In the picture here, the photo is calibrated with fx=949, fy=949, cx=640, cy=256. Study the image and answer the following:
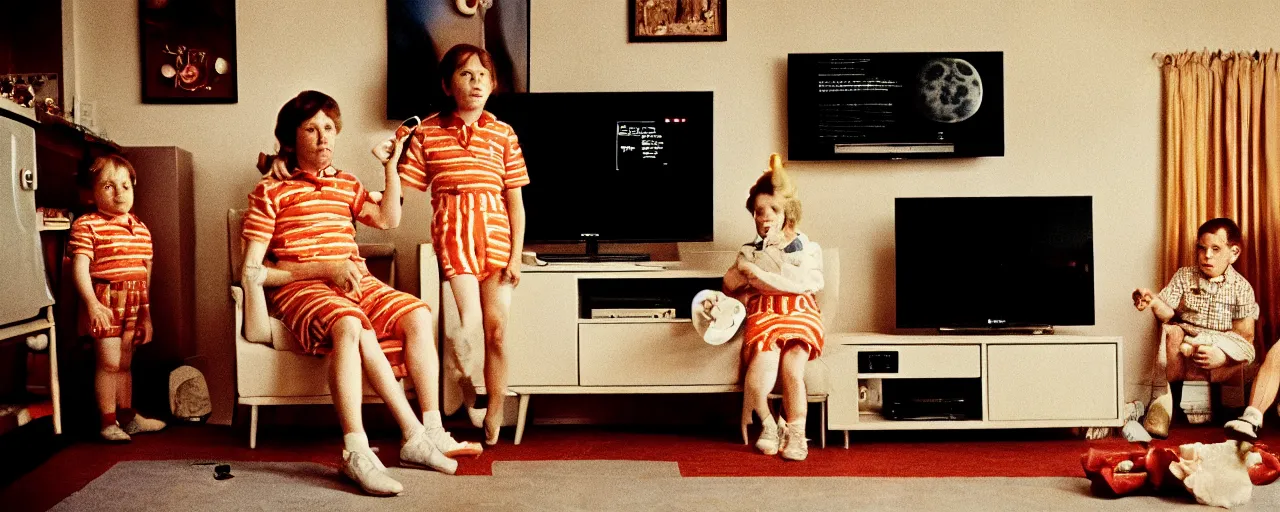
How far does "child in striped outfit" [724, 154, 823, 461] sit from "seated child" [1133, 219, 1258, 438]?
47.5 inches

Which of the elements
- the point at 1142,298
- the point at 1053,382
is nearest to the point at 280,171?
the point at 1053,382

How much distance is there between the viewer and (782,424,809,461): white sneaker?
114 inches

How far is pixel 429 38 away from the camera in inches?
138

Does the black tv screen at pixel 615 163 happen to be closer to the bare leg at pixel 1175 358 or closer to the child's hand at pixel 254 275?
the child's hand at pixel 254 275

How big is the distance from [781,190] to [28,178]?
6.86 ft

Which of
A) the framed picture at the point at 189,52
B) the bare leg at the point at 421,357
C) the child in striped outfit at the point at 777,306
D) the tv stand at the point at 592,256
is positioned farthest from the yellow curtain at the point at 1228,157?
the framed picture at the point at 189,52

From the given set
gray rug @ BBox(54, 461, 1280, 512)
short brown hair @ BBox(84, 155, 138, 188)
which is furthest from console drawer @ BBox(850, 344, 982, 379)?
short brown hair @ BBox(84, 155, 138, 188)

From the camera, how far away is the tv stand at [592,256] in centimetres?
324

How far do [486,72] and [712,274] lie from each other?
988 millimetres

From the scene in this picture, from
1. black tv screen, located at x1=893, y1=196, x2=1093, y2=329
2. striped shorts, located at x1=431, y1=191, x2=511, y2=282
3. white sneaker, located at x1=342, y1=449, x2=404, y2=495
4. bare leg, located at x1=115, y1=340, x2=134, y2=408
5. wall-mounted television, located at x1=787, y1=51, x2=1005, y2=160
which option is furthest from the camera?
wall-mounted television, located at x1=787, y1=51, x2=1005, y2=160

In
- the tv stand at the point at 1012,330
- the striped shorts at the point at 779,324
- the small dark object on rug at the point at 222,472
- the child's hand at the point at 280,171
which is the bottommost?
the small dark object on rug at the point at 222,472

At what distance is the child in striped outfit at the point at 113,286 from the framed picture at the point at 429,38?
95 centimetres

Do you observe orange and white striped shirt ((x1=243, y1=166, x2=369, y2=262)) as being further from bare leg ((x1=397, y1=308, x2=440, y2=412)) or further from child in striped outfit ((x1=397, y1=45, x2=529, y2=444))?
bare leg ((x1=397, y1=308, x2=440, y2=412))

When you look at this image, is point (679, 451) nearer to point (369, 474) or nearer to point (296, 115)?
point (369, 474)
